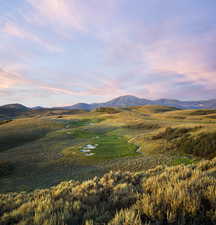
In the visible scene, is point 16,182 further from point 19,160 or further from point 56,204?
point 56,204

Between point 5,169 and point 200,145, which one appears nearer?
point 5,169

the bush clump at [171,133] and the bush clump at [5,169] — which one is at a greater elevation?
the bush clump at [171,133]

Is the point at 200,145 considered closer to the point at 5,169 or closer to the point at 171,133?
the point at 171,133

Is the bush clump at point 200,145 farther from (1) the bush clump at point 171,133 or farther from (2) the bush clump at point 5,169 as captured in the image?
(2) the bush clump at point 5,169

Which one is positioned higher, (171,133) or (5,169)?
(171,133)

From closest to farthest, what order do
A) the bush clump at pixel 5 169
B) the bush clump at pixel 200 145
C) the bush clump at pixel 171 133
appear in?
1. the bush clump at pixel 5 169
2. the bush clump at pixel 200 145
3. the bush clump at pixel 171 133

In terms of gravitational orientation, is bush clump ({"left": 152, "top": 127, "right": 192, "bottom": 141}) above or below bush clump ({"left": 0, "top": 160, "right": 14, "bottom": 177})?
above

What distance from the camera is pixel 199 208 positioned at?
3633mm

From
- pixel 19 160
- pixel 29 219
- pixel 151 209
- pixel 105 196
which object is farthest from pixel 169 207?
pixel 19 160

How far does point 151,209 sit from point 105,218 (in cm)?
124

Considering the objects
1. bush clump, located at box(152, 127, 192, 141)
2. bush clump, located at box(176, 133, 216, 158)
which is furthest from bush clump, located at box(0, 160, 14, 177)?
bush clump, located at box(152, 127, 192, 141)

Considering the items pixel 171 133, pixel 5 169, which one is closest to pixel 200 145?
pixel 171 133

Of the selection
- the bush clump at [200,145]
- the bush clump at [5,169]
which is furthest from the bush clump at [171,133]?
the bush clump at [5,169]

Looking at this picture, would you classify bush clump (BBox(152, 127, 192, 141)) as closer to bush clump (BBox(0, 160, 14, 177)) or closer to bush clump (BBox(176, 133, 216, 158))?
bush clump (BBox(176, 133, 216, 158))
